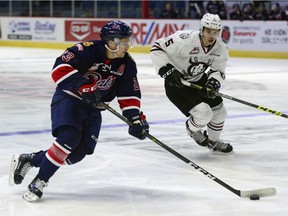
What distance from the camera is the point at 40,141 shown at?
5.84 m

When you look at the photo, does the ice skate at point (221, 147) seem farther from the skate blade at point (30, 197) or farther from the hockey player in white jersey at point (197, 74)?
the skate blade at point (30, 197)

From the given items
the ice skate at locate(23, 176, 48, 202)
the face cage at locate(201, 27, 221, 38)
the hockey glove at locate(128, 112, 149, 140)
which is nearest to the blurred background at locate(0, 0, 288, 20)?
the face cage at locate(201, 27, 221, 38)

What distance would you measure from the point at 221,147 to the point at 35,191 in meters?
1.88

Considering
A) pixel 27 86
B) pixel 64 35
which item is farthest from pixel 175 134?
pixel 64 35

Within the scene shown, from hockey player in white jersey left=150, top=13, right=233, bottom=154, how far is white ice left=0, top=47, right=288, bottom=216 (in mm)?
201

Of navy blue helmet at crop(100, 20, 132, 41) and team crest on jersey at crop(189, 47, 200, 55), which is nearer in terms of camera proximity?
navy blue helmet at crop(100, 20, 132, 41)

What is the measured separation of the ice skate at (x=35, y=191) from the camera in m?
3.85

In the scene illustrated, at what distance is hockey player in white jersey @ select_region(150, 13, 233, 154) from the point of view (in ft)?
17.3

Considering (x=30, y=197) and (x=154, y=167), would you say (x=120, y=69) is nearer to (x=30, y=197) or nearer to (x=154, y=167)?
(x=30, y=197)

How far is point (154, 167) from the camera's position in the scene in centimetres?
490

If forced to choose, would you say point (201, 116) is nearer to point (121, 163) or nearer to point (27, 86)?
point (121, 163)

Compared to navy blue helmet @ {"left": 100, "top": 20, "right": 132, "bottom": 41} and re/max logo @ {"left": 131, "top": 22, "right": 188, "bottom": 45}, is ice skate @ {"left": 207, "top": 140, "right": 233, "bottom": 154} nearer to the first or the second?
navy blue helmet @ {"left": 100, "top": 20, "right": 132, "bottom": 41}

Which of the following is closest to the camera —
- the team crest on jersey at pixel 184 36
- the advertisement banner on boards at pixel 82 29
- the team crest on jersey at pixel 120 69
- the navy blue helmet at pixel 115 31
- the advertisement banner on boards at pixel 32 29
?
the navy blue helmet at pixel 115 31

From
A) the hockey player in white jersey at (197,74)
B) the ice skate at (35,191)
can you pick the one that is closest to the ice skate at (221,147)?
the hockey player in white jersey at (197,74)
